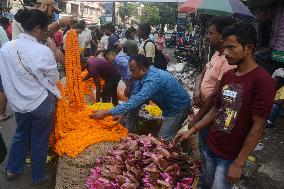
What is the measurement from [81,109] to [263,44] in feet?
24.5

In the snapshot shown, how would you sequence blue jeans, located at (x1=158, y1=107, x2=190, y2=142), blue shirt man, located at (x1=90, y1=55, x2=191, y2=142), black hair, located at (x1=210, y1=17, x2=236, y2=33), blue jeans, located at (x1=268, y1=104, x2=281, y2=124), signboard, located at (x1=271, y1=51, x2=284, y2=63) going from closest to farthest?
black hair, located at (x1=210, y1=17, x2=236, y2=33)
blue shirt man, located at (x1=90, y1=55, x2=191, y2=142)
blue jeans, located at (x1=158, y1=107, x2=190, y2=142)
blue jeans, located at (x1=268, y1=104, x2=281, y2=124)
signboard, located at (x1=271, y1=51, x2=284, y2=63)

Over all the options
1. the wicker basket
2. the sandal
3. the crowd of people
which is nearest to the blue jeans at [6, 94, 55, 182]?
the crowd of people

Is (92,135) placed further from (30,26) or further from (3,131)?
(3,131)

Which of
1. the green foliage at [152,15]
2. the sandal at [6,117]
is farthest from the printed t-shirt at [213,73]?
the green foliage at [152,15]

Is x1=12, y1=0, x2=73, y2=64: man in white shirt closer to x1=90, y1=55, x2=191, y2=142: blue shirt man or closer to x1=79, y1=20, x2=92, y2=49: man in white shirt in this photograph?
x1=90, y1=55, x2=191, y2=142: blue shirt man

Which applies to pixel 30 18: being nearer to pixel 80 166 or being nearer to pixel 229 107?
pixel 80 166

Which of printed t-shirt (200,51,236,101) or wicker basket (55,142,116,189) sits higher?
printed t-shirt (200,51,236,101)

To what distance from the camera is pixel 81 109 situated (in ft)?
15.4

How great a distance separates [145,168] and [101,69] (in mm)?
3731

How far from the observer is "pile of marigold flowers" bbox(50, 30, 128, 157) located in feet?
12.7

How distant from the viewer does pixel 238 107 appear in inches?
96.3

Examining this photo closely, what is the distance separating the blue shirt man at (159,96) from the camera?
141 inches

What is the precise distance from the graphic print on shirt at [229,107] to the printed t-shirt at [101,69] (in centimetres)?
389

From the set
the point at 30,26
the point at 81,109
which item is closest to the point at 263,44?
the point at 81,109
